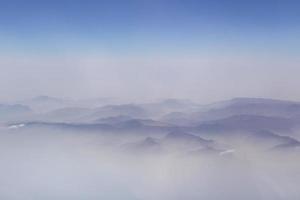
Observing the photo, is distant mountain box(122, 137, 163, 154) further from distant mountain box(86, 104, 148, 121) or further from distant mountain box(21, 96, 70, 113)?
distant mountain box(21, 96, 70, 113)

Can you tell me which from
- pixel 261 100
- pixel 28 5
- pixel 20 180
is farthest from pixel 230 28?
pixel 20 180

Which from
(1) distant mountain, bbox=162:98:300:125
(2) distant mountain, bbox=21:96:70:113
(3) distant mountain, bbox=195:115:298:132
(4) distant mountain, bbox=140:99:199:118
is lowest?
(3) distant mountain, bbox=195:115:298:132

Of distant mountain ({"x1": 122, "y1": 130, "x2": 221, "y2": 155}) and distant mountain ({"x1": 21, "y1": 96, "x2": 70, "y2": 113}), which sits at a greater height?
distant mountain ({"x1": 21, "y1": 96, "x2": 70, "y2": 113})

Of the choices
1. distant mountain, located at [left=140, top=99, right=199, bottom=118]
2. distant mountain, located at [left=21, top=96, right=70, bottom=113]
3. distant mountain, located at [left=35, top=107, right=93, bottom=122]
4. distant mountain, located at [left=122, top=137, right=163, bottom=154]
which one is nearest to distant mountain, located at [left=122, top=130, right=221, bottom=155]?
distant mountain, located at [left=122, top=137, right=163, bottom=154]

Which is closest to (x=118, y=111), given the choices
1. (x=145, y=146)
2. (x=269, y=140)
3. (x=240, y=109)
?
(x=145, y=146)

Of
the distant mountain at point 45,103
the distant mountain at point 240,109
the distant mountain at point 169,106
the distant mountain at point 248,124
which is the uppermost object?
the distant mountain at point 45,103

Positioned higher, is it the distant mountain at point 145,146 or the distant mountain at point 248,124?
the distant mountain at point 248,124

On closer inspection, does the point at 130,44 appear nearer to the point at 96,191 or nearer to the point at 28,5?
the point at 28,5

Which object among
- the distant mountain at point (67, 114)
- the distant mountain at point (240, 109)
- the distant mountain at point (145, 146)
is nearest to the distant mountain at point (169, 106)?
the distant mountain at point (240, 109)

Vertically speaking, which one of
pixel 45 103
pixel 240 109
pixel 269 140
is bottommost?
pixel 269 140

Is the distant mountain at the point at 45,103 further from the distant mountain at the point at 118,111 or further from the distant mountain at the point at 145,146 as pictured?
the distant mountain at the point at 145,146

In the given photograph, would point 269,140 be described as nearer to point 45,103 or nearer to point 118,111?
point 118,111
